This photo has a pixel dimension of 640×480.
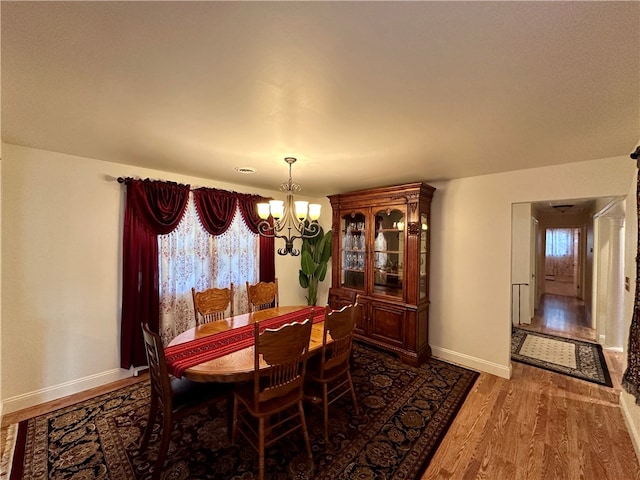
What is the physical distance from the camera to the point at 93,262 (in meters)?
2.66

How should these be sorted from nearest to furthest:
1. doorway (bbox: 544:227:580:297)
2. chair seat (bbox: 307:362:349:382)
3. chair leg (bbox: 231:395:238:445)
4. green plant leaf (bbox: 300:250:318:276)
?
chair leg (bbox: 231:395:238:445) < chair seat (bbox: 307:362:349:382) < green plant leaf (bbox: 300:250:318:276) < doorway (bbox: 544:227:580:297)

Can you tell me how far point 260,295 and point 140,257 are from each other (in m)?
1.37

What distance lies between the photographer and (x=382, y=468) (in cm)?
176

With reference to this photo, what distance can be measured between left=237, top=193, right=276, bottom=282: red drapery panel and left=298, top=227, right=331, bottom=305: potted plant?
1.83ft

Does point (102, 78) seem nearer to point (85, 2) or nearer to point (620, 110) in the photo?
point (85, 2)

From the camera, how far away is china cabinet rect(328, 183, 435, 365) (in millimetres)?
3287

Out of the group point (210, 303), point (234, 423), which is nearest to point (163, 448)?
point (234, 423)

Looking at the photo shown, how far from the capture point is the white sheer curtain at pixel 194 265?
3094mm

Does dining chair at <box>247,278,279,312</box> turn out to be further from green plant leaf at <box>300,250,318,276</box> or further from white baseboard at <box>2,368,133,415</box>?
white baseboard at <box>2,368,133,415</box>

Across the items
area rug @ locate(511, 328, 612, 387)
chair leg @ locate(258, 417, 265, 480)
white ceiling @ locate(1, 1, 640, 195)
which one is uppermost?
white ceiling @ locate(1, 1, 640, 195)

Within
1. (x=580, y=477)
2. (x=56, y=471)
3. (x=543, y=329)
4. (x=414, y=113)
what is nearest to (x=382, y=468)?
(x=580, y=477)

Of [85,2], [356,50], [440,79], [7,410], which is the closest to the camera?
[85,2]

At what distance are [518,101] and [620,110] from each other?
0.67 m

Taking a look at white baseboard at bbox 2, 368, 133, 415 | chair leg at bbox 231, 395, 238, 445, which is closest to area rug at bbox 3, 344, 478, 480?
chair leg at bbox 231, 395, 238, 445
